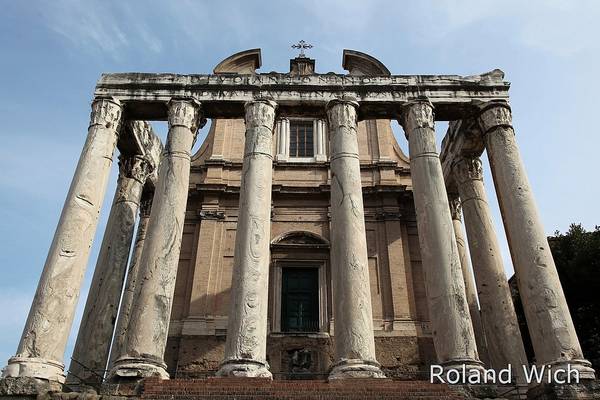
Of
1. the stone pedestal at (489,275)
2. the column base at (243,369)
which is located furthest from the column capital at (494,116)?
the column base at (243,369)

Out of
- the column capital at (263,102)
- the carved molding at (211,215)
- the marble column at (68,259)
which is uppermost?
the column capital at (263,102)

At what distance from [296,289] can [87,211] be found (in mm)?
8285

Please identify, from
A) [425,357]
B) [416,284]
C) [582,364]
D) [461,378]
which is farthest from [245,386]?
[416,284]

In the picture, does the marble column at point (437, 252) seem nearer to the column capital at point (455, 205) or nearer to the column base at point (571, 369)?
the column base at point (571, 369)

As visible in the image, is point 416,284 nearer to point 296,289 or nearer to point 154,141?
point 296,289

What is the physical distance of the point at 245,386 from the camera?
430 inches

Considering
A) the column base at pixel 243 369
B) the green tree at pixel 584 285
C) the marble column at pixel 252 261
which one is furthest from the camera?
the green tree at pixel 584 285

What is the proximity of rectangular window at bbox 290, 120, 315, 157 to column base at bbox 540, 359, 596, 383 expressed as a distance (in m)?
13.5

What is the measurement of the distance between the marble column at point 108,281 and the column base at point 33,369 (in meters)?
1.93

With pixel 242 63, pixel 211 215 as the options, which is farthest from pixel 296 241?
pixel 242 63

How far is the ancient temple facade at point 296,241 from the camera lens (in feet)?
41.9

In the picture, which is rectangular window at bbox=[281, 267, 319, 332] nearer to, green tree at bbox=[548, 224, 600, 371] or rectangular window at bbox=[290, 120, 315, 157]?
rectangular window at bbox=[290, 120, 315, 157]

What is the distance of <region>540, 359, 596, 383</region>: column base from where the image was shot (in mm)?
11648

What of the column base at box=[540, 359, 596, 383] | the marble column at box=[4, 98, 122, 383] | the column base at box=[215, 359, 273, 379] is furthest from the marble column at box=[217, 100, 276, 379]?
the column base at box=[540, 359, 596, 383]
